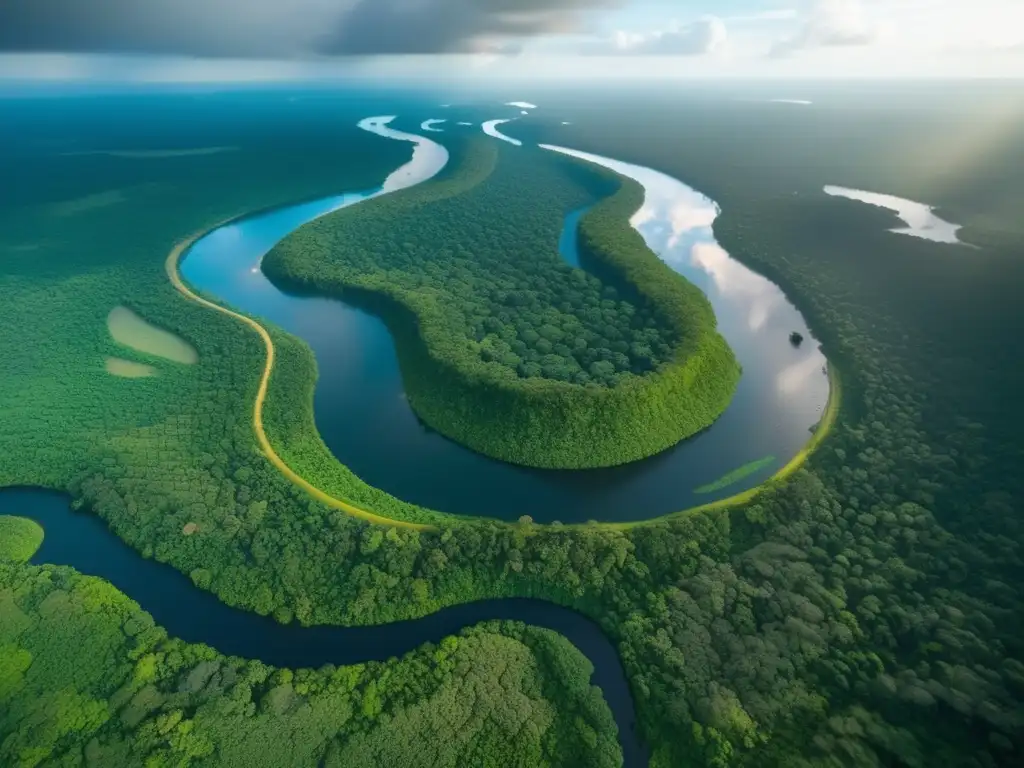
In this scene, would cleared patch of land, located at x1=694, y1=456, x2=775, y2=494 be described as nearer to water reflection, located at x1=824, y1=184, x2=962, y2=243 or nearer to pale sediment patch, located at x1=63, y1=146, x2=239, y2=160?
water reflection, located at x1=824, y1=184, x2=962, y2=243

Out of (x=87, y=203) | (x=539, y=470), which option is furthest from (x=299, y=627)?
(x=87, y=203)

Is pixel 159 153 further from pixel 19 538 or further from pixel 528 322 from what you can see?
pixel 19 538

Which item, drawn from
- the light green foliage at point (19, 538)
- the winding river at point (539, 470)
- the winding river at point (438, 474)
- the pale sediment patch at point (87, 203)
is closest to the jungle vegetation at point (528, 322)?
the winding river at point (539, 470)

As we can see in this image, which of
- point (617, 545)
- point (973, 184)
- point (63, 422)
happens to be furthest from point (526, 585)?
point (973, 184)

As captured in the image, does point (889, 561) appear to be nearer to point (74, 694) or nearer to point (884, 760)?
point (884, 760)

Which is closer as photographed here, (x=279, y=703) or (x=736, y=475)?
(x=279, y=703)

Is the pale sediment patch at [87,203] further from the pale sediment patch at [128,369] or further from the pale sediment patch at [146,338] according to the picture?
the pale sediment patch at [128,369]
